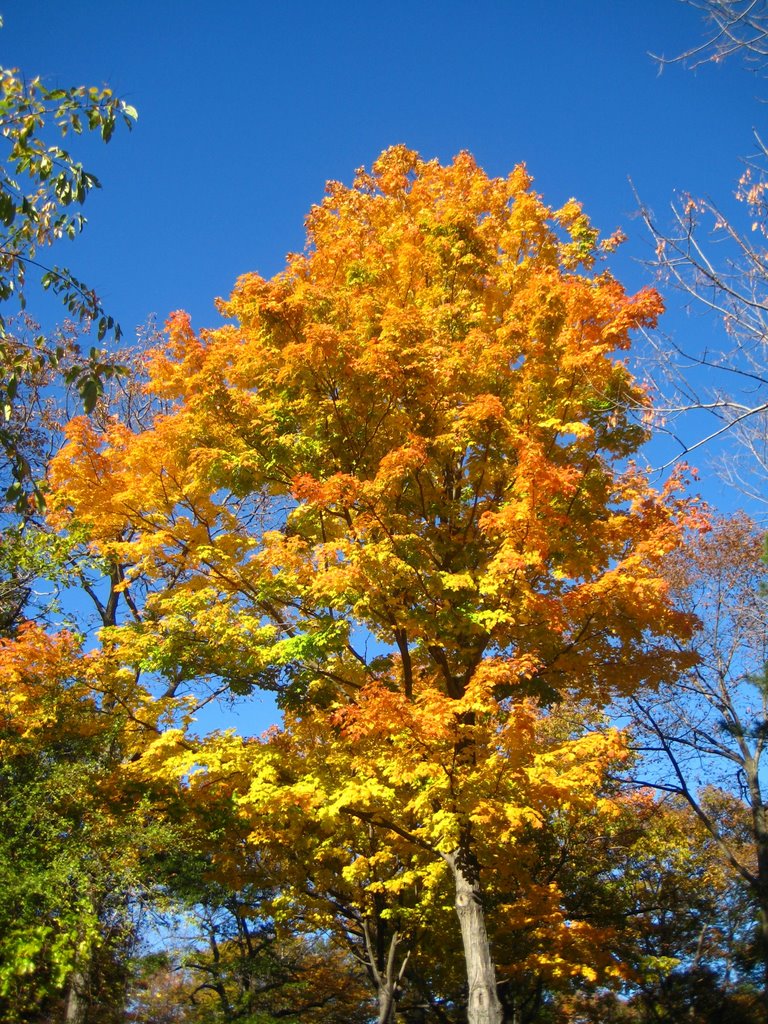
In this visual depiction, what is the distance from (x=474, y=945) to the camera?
7523 millimetres

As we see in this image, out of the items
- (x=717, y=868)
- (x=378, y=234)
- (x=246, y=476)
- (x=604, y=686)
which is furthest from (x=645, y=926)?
(x=378, y=234)

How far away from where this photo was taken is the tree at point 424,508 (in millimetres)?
7184

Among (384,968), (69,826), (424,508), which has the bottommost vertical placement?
(384,968)

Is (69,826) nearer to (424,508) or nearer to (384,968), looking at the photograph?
(424,508)

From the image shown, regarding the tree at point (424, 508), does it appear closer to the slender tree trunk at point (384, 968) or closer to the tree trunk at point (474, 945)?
the tree trunk at point (474, 945)

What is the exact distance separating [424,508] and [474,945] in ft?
14.5

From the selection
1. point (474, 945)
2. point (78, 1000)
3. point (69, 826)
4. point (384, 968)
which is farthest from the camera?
point (384, 968)

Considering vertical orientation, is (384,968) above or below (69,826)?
below

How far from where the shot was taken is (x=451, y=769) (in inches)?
272

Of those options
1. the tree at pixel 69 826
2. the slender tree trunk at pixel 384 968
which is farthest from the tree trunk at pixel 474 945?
the slender tree trunk at pixel 384 968

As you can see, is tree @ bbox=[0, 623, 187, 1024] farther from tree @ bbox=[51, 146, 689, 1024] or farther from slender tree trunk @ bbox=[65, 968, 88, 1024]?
tree @ bbox=[51, 146, 689, 1024]

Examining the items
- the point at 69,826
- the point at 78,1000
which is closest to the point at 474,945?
the point at 69,826

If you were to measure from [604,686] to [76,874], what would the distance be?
5.92m

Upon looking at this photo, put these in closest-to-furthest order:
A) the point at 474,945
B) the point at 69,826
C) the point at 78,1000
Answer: the point at 474,945 → the point at 69,826 → the point at 78,1000
